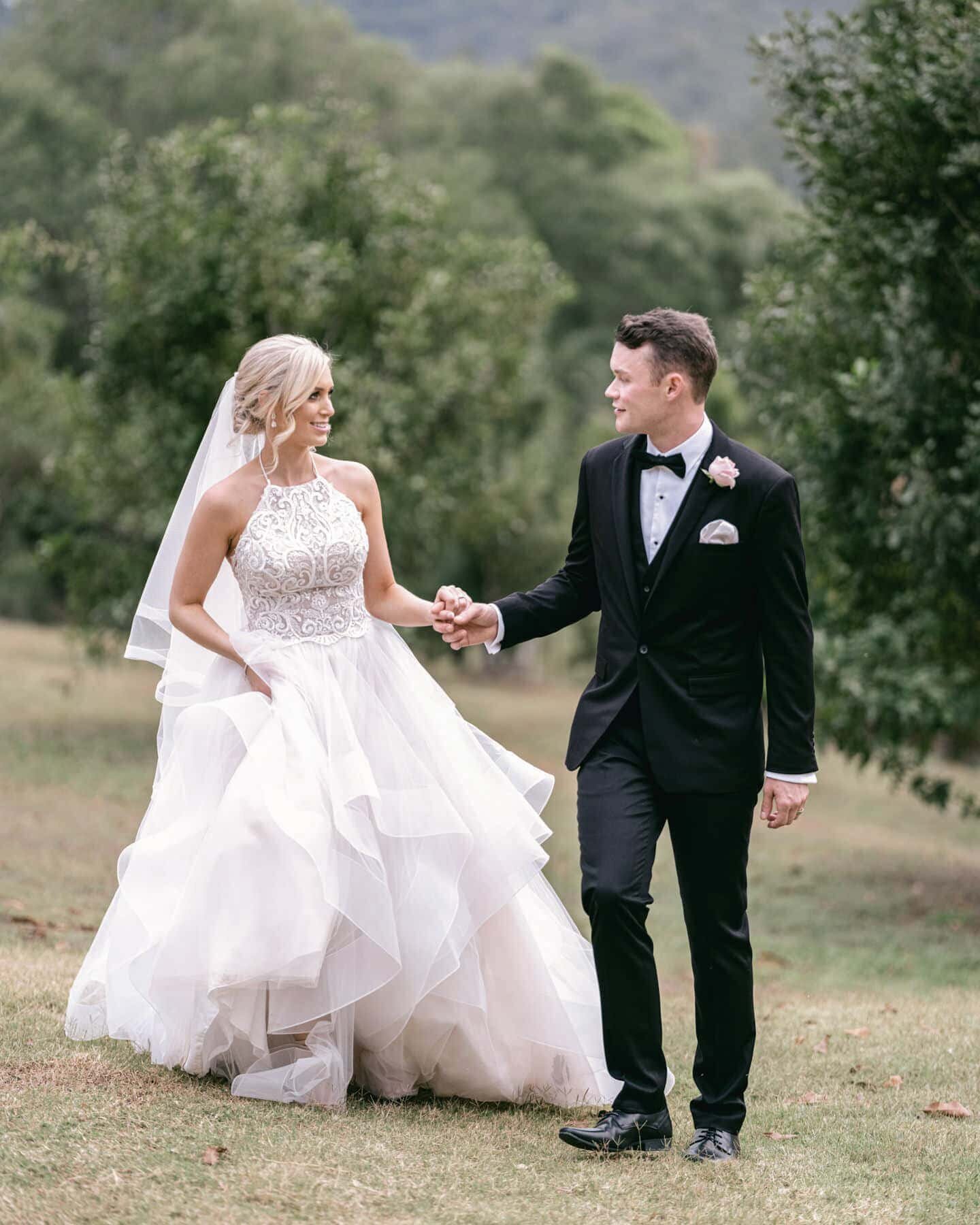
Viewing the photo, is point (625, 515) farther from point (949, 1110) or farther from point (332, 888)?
point (949, 1110)

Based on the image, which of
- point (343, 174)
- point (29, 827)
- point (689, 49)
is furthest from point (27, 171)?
point (689, 49)

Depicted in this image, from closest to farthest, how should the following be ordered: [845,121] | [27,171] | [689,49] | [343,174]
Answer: [845,121] < [343,174] < [27,171] < [689,49]

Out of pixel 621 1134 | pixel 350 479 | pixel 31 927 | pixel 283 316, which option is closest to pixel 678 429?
pixel 350 479

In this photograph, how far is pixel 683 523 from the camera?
4812mm

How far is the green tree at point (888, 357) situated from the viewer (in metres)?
9.67

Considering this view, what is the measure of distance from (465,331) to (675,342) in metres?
13.4

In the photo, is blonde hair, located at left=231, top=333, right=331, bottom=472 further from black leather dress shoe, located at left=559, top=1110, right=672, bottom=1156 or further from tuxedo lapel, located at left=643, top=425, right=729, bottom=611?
black leather dress shoe, located at left=559, top=1110, right=672, bottom=1156

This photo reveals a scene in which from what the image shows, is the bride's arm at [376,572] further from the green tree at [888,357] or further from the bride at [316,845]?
the green tree at [888,357]

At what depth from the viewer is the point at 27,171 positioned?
114 ft

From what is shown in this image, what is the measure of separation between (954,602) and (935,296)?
236cm

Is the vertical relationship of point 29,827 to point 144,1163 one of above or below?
below

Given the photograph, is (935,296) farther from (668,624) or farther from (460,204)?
(460,204)

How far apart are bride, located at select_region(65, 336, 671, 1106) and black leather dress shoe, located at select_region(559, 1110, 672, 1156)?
553 mm

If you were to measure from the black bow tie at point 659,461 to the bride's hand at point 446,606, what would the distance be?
2.76ft
